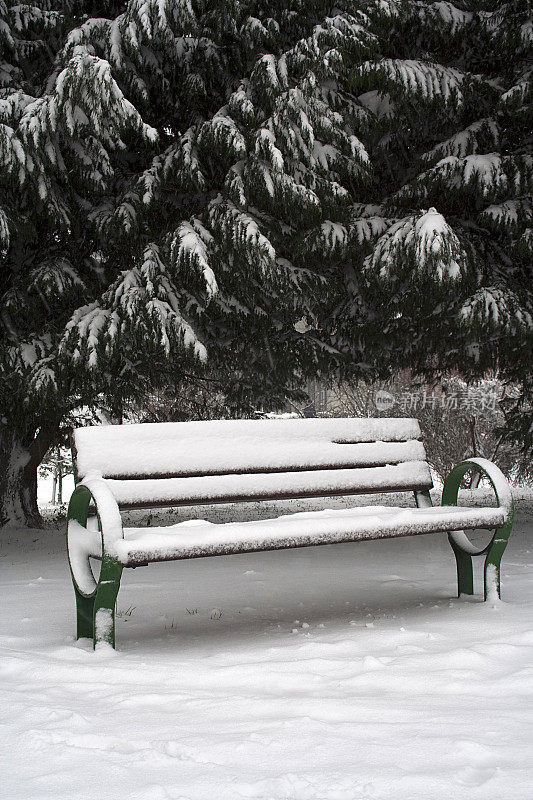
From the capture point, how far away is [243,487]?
3.65 meters

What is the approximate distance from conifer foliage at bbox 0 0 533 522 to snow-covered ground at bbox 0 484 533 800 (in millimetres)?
2202

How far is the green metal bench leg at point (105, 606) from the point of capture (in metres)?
2.90

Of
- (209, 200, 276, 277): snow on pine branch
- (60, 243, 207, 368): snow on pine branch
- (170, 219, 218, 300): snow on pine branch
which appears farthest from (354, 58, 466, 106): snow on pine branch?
(60, 243, 207, 368): snow on pine branch

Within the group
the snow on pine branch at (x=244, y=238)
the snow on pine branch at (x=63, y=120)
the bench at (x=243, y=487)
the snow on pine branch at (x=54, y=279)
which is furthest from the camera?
the snow on pine branch at (x=54, y=279)

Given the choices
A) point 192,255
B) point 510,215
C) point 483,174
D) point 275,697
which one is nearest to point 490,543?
point 275,697

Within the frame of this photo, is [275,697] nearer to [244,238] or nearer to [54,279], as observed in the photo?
[244,238]

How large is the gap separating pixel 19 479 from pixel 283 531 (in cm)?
550

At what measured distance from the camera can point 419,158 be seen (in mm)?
6918

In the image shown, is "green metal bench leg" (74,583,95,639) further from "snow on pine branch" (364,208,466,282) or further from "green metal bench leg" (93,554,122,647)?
"snow on pine branch" (364,208,466,282)

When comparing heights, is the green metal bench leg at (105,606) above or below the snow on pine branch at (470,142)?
below

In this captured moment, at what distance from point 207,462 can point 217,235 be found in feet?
8.61

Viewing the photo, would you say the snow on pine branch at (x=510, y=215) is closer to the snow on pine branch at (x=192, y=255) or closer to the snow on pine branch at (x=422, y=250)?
the snow on pine branch at (x=422, y=250)

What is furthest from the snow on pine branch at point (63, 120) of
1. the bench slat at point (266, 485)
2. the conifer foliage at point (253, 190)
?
the bench slat at point (266, 485)

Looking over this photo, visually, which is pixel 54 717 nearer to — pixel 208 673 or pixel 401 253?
pixel 208 673
